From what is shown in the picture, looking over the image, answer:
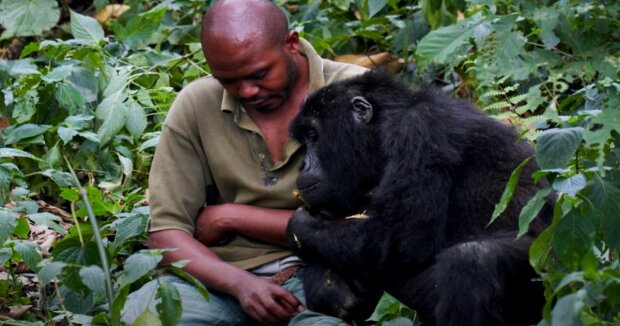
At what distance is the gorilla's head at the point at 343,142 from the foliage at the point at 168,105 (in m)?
0.46

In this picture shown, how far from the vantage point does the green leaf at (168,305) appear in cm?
416

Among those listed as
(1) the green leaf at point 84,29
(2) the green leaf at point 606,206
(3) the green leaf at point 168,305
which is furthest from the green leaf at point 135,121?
(2) the green leaf at point 606,206

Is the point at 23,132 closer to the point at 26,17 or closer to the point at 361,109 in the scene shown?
the point at 26,17

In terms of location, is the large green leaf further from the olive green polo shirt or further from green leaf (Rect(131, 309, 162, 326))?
green leaf (Rect(131, 309, 162, 326))

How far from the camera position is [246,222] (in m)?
5.16

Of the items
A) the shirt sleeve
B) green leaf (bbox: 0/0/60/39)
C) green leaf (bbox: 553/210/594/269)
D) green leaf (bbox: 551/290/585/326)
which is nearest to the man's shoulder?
the shirt sleeve

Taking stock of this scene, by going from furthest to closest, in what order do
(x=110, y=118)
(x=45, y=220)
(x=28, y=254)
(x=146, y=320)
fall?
(x=110, y=118), (x=45, y=220), (x=28, y=254), (x=146, y=320)

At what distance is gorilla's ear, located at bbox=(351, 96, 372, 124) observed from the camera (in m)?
5.05

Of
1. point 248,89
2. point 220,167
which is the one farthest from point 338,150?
point 220,167

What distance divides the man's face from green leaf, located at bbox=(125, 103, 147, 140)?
5.36ft

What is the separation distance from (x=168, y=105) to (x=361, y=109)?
7.51 ft

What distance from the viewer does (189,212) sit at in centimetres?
532

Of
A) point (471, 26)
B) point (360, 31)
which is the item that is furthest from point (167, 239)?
point (360, 31)

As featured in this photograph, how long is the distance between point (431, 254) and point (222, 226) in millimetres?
1042
